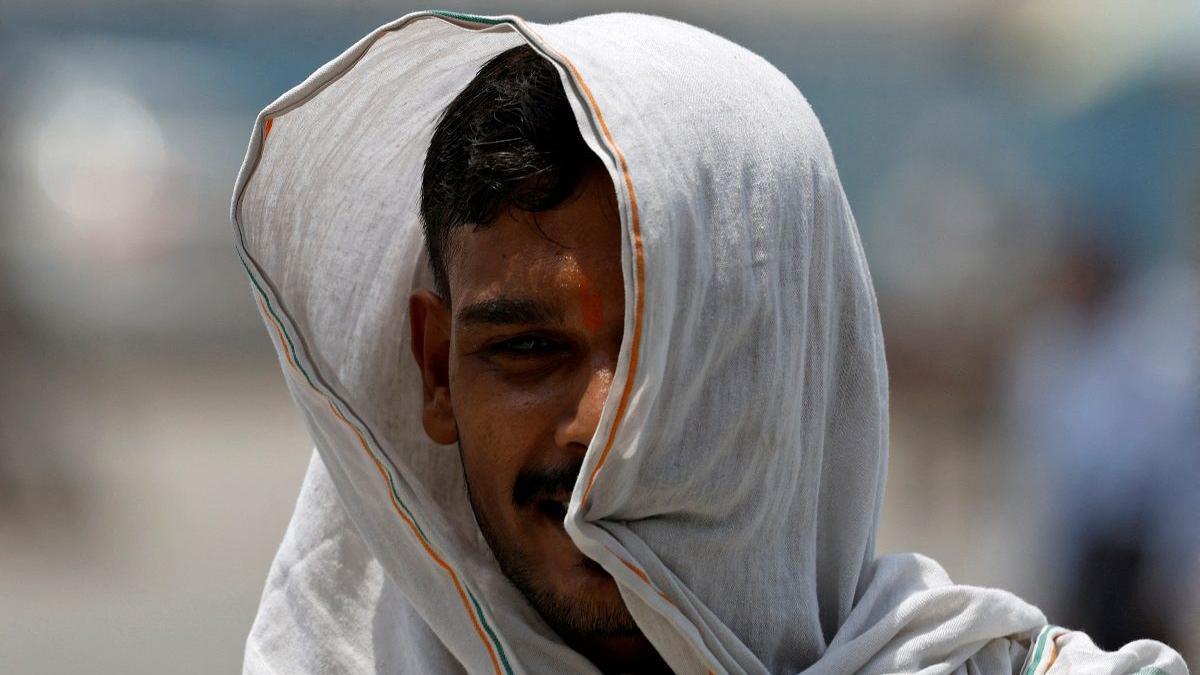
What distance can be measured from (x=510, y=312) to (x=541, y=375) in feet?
0.30

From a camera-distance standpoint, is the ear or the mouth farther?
the ear

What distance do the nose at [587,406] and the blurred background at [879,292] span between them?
183 inches

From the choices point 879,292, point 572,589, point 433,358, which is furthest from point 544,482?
point 879,292

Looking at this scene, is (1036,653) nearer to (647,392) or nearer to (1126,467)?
(647,392)

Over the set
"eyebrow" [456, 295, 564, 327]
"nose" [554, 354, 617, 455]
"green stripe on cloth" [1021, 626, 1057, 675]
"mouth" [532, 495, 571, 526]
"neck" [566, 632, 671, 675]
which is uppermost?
"eyebrow" [456, 295, 564, 327]

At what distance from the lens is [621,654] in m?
2.07

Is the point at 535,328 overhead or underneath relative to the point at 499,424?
overhead

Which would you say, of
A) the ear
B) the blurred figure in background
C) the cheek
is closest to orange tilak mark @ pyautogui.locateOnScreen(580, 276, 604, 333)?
the cheek

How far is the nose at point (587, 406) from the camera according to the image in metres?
1.92

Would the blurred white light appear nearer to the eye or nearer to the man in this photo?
the man

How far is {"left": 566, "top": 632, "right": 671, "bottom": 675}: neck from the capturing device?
2.05 metres

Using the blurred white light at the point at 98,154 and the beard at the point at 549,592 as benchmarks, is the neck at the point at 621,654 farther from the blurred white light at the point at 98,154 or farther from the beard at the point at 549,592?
the blurred white light at the point at 98,154

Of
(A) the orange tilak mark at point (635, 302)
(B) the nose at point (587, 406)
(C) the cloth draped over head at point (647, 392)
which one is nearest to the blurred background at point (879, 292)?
(C) the cloth draped over head at point (647, 392)

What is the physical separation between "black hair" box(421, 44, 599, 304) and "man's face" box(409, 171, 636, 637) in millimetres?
29
